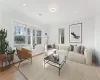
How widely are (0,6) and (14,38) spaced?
5.05ft

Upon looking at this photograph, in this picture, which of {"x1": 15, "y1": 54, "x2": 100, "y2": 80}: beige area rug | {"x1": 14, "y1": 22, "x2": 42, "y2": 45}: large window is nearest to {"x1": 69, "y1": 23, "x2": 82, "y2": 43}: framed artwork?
{"x1": 15, "y1": 54, "x2": 100, "y2": 80}: beige area rug

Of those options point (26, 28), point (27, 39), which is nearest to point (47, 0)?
point (26, 28)

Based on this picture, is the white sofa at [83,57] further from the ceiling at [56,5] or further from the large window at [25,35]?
the large window at [25,35]

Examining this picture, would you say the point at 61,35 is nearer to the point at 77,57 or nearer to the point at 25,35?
the point at 77,57

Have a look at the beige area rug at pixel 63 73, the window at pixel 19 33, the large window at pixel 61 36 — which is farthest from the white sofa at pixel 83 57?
the window at pixel 19 33

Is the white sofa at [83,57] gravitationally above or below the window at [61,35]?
below

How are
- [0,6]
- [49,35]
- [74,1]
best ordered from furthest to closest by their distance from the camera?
[49,35], [0,6], [74,1]

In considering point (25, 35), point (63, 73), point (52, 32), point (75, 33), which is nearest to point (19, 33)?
point (25, 35)

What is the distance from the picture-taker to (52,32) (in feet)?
19.9

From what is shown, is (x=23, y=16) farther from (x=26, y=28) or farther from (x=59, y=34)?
(x=59, y=34)

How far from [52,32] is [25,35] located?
250 cm

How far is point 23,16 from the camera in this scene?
4.01 metres

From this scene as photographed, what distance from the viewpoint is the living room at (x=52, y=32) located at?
2486mm

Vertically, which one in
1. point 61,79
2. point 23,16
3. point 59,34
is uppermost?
point 23,16
